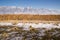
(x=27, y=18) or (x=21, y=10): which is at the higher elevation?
(x=21, y=10)

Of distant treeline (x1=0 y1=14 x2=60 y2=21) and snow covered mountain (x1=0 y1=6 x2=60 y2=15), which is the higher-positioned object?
snow covered mountain (x1=0 y1=6 x2=60 y2=15)

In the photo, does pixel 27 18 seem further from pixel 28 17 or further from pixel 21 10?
pixel 21 10

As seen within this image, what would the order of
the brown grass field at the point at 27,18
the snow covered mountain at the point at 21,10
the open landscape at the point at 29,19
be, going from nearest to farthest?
the open landscape at the point at 29,19, the brown grass field at the point at 27,18, the snow covered mountain at the point at 21,10

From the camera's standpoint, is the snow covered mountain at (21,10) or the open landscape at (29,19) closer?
the open landscape at (29,19)

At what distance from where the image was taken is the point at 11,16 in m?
5.52

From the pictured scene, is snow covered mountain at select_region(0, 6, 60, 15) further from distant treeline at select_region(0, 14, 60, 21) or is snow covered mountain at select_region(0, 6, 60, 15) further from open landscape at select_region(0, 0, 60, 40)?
distant treeline at select_region(0, 14, 60, 21)

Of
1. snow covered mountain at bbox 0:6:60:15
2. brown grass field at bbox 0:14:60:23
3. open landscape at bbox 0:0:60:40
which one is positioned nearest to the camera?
open landscape at bbox 0:0:60:40

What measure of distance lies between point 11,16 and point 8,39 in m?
1.07

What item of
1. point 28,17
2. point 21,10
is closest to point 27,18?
point 28,17

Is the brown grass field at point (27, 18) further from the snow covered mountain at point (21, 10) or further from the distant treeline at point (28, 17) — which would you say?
the snow covered mountain at point (21, 10)

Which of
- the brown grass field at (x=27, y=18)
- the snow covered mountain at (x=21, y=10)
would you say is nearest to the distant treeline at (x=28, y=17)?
the brown grass field at (x=27, y=18)

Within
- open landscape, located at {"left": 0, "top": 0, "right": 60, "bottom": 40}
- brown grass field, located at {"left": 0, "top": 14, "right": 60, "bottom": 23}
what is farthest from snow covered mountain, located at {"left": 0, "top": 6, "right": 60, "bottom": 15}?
brown grass field, located at {"left": 0, "top": 14, "right": 60, "bottom": 23}

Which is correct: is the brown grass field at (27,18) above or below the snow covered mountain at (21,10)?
below

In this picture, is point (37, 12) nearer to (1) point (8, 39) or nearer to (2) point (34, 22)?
(2) point (34, 22)
